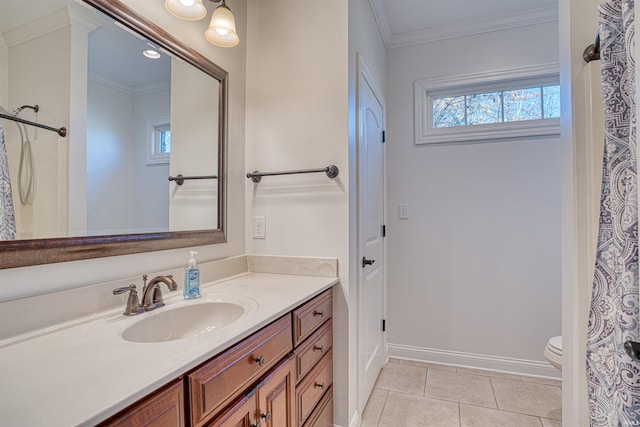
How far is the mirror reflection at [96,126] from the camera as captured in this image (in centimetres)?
87

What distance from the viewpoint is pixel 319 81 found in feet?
5.35

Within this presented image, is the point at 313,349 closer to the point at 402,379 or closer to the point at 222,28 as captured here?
the point at 402,379

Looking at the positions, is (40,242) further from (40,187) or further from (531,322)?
(531,322)

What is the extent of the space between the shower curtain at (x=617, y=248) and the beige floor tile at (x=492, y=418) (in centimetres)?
112

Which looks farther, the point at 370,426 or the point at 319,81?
the point at 370,426

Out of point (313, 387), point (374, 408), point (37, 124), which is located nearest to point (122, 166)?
point (37, 124)

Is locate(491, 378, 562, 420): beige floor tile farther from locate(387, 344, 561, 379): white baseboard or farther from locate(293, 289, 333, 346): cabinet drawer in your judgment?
locate(293, 289, 333, 346): cabinet drawer

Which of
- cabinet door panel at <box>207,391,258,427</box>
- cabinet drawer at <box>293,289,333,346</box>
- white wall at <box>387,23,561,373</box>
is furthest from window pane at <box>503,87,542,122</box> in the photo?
cabinet door panel at <box>207,391,258,427</box>

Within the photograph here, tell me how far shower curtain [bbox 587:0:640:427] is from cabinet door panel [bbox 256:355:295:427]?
0.90 metres

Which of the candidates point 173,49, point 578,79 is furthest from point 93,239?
point 578,79

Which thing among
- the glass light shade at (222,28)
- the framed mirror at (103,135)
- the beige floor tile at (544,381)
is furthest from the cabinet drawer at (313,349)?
the beige floor tile at (544,381)

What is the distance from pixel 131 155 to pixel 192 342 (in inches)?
31.7

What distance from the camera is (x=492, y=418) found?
1800 millimetres

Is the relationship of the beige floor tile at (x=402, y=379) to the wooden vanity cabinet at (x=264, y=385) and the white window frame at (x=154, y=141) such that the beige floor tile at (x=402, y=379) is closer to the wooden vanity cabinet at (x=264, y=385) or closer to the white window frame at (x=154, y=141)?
the wooden vanity cabinet at (x=264, y=385)
